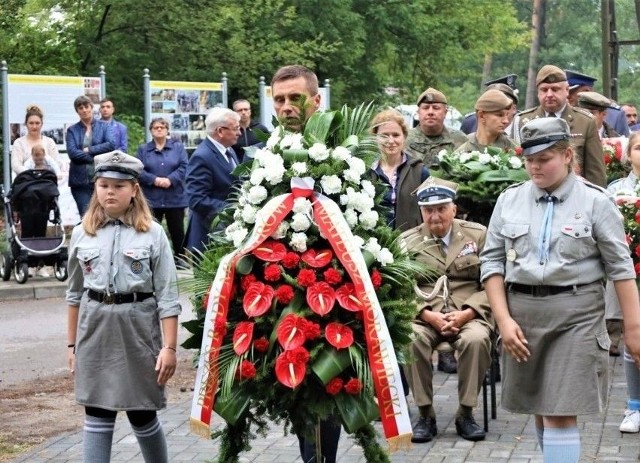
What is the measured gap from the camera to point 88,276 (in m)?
6.53

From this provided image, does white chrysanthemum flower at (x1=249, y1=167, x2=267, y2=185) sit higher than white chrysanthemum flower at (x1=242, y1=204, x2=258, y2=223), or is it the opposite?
white chrysanthemum flower at (x1=249, y1=167, x2=267, y2=185)

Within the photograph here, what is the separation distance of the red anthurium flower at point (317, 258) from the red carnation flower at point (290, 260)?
0.14 ft

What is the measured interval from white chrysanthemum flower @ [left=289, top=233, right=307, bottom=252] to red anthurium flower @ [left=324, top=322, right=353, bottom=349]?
35 centimetres

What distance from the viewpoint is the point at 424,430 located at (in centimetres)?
833

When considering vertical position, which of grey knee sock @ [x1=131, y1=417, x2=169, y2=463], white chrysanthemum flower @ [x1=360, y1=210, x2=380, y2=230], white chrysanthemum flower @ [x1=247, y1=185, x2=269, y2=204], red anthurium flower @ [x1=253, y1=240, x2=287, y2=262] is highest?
white chrysanthemum flower @ [x1=247, y1=185, x2=269, y2=204]

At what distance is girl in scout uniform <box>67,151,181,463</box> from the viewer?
253 inches

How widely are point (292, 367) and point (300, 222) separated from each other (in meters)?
0.63

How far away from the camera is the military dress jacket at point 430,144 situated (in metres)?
10.5

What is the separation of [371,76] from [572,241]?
26162 mm

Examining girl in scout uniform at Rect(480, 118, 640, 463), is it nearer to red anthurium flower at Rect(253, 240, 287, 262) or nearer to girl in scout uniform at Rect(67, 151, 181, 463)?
red anthurium flower at Rect(253, 240, 287, 262)

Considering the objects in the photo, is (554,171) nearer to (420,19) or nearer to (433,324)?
(433,324)

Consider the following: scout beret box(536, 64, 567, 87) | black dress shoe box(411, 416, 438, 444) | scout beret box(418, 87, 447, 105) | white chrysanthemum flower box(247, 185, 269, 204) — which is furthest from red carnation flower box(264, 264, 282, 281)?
scout beret box(536, 64, 567, 87)

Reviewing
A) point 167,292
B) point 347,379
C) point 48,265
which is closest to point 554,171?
point 347,379

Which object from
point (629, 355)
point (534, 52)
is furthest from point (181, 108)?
point (534, 52)
